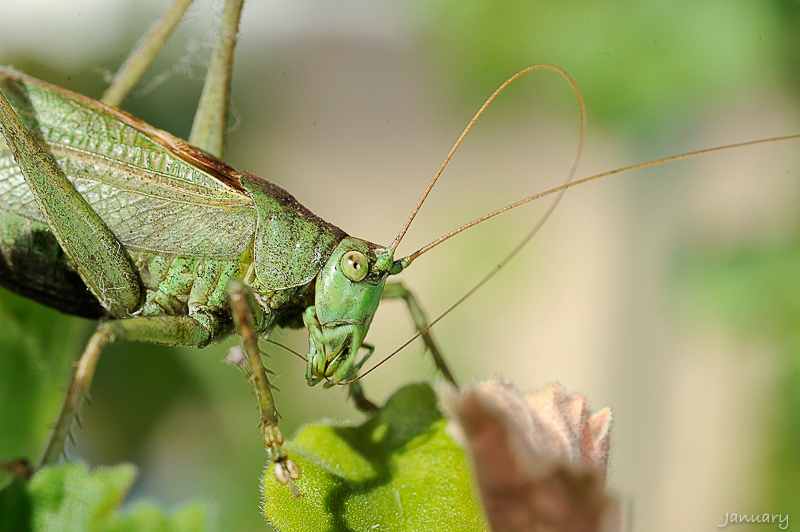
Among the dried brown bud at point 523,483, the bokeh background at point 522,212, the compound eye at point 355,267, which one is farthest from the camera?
the bokeh background at point 522,212

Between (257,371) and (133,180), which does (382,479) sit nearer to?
(257,371)

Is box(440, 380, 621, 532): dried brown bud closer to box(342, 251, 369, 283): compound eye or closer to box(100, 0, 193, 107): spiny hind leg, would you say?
box(342, 251, 369, 283): compound eye

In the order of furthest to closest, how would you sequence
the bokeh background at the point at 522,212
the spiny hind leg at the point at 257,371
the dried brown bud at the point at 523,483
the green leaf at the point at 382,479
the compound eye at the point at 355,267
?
the bokeh background at the point at 522,212
the compound eye at the point at 355,267
the spiny hind leg at the point at 257,371
the green leaf at the point at 382,479
the dried brown bud at the point at 523,483

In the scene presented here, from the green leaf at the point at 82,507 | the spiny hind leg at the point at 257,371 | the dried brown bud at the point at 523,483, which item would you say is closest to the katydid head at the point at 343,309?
the spiny hind leg at the point at 257,371

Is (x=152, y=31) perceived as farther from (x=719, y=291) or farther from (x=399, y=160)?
(x=719, y=291)

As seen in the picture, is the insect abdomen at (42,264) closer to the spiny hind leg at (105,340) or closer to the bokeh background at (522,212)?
the bokeh background at (522,212)

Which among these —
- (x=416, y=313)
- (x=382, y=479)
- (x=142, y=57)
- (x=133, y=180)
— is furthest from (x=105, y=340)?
(x=142, y=57)

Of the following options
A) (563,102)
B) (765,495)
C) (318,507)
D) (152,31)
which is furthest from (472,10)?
(318,507)
